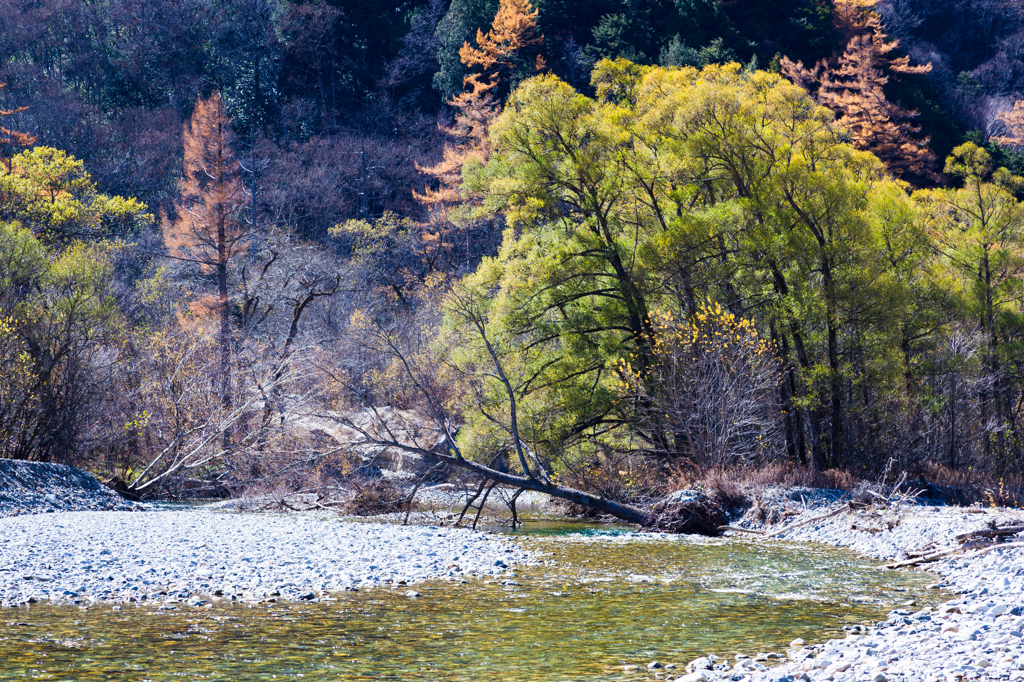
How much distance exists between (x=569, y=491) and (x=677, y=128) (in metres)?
11.1

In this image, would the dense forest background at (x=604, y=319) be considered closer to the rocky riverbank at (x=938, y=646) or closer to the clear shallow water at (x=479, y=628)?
the clear shallow water at (x=479, y=628)

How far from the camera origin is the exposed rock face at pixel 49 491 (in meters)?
17.0

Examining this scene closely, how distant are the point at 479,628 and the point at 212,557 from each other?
16.2 feet

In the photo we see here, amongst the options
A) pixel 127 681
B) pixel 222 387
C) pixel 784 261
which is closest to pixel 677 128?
pixel 784 261

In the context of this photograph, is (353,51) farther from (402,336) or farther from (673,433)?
(673,433)

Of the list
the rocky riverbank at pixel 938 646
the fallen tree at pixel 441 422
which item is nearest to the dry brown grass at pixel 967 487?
the fallen tree at pixel 441 422

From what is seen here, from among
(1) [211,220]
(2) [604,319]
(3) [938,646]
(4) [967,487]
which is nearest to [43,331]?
(1) [211,220]

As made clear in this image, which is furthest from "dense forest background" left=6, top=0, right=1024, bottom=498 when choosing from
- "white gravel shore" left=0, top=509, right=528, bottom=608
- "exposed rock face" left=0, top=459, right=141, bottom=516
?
"exposed rock face" left=0, top=459, right=141, bottom=516

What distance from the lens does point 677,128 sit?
24094mm

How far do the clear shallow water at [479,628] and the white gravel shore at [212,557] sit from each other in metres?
0.66

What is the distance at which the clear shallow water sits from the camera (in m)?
7.63

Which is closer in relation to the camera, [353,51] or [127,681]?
[127,681]

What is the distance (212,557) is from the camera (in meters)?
12.4

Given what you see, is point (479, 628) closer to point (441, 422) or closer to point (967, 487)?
point (441, 422)
